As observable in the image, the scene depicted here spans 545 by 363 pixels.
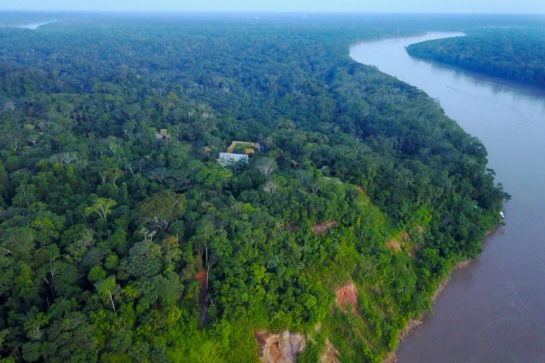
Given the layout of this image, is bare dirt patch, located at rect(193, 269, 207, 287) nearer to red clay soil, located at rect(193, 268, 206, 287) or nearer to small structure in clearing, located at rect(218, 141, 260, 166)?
red clay soil, located at rect(193, 268, 206, 287)

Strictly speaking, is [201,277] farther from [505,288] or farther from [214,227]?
[505,288]

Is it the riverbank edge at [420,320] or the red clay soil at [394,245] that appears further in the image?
the red clay soil at [394,245]

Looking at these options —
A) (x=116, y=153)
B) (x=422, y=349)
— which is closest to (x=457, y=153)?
(x=422, y=349)

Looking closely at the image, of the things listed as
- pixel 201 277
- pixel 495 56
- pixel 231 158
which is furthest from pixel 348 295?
pixel 495 56

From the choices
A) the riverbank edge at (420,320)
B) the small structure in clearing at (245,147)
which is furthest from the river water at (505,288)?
the small structure in clearing at (245,147)

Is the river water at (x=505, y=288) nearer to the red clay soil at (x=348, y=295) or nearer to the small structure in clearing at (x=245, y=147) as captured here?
the red clay soil at (x=348, y=295)

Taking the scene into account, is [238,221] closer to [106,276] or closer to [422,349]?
[106,276]
